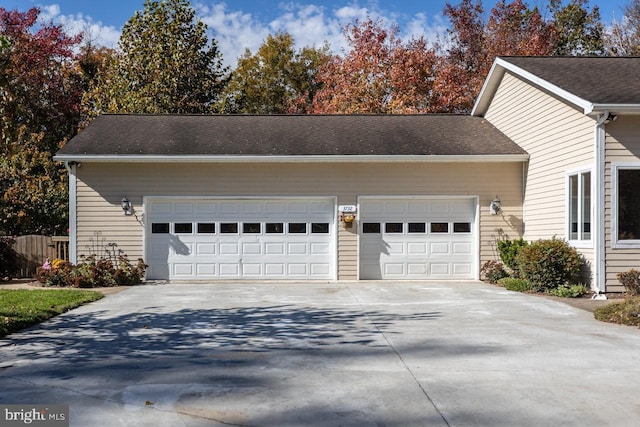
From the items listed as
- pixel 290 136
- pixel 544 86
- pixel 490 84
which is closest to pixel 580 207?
pixel 544 86

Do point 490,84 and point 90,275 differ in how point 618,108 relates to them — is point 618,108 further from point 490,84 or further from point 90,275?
point 90,275

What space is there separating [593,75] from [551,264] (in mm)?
4360

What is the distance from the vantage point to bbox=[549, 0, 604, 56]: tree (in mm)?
30344

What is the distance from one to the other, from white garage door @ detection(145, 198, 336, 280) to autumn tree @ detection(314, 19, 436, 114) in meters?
11.8

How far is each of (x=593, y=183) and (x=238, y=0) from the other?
23349 mm

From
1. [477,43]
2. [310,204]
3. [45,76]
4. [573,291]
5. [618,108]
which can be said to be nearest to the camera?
[618,108]

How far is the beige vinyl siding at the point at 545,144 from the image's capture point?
497 inches

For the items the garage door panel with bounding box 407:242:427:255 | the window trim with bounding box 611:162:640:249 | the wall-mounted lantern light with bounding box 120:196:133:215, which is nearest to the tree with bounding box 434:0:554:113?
the garage door panel with bounding box 407:242:427:255

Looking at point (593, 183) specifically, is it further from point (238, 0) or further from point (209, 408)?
point (238, 0)

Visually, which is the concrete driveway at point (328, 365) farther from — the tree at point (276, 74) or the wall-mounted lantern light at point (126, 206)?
the tree at point (276, 74)

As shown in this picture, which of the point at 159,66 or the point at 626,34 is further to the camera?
the point at 626,34

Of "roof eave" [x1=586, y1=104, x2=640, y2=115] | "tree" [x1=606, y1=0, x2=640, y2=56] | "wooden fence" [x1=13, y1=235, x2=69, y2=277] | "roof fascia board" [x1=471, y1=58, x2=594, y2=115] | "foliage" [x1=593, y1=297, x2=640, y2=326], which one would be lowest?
"foliage" [x1=593, y1=297, x2=640, y2=326]

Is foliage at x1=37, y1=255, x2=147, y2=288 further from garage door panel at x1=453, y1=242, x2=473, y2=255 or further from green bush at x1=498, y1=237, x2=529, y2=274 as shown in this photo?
green bush at x1=498, y1=237, x2=529, y2=274

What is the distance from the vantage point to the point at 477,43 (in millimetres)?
29016
